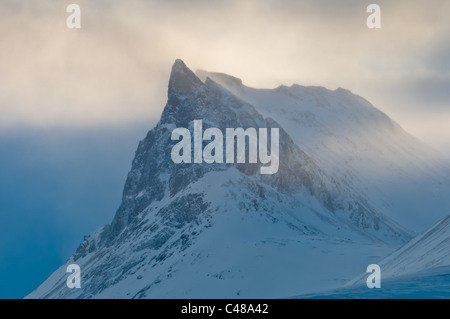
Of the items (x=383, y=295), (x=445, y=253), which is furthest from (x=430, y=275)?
(x=445, y=253)

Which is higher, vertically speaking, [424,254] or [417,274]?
[424,254]

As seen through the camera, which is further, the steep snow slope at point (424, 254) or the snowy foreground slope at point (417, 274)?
the steep snow slope at point (424, 254)

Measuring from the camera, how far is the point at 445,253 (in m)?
107

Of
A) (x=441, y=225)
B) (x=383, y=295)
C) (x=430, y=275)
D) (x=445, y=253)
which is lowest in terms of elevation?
(x=383, y=295)

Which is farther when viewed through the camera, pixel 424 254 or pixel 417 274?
pixel 424 254

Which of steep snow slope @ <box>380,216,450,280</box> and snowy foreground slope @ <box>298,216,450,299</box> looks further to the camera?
steep snow slope @ <box>380,216,450,280</box>
